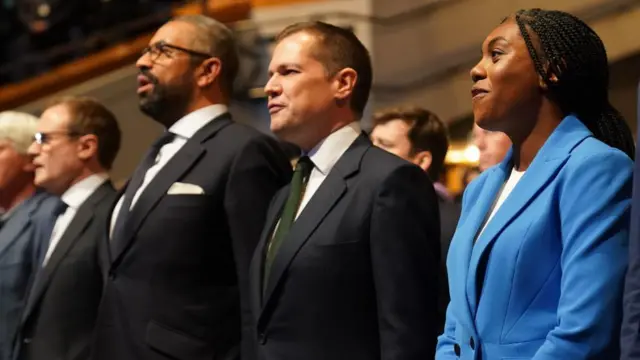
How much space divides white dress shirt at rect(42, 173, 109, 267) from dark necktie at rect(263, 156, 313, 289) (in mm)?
1211

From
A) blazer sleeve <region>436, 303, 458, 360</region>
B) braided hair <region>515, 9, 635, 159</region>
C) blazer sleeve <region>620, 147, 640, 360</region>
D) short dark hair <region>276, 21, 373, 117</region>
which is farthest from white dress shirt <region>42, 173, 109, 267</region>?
blazer sleeve <region>620, 147, 640, 360</region>

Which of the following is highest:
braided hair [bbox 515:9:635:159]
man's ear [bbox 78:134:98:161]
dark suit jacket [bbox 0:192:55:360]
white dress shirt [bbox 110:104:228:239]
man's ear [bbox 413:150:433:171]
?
braided hair [bbox 515:9:635:159]

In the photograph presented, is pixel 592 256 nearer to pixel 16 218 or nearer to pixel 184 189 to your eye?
pixel 184 189

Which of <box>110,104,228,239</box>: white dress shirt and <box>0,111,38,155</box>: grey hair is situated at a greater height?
<box>110,104,228,239</box>: white dress shirt

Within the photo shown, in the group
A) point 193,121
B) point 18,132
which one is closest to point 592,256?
point 193,121

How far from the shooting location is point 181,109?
3.58 m

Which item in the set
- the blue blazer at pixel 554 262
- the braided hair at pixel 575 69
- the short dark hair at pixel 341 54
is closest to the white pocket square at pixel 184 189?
the short dark hair at pixel 341 54

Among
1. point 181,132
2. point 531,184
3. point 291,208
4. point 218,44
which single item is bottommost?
point 291,208

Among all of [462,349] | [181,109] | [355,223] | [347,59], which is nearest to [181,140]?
[181,109]

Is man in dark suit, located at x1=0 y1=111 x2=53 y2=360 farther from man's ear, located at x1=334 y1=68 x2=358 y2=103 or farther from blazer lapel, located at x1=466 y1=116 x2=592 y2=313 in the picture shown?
blazer lapel, located at x1=466 y1=116 x2=592 y2=313

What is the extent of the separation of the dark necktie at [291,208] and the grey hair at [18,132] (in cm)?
187

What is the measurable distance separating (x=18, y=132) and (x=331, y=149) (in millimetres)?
1993

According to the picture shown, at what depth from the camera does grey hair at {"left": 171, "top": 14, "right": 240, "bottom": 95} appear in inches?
143

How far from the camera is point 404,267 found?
2.80 metres
